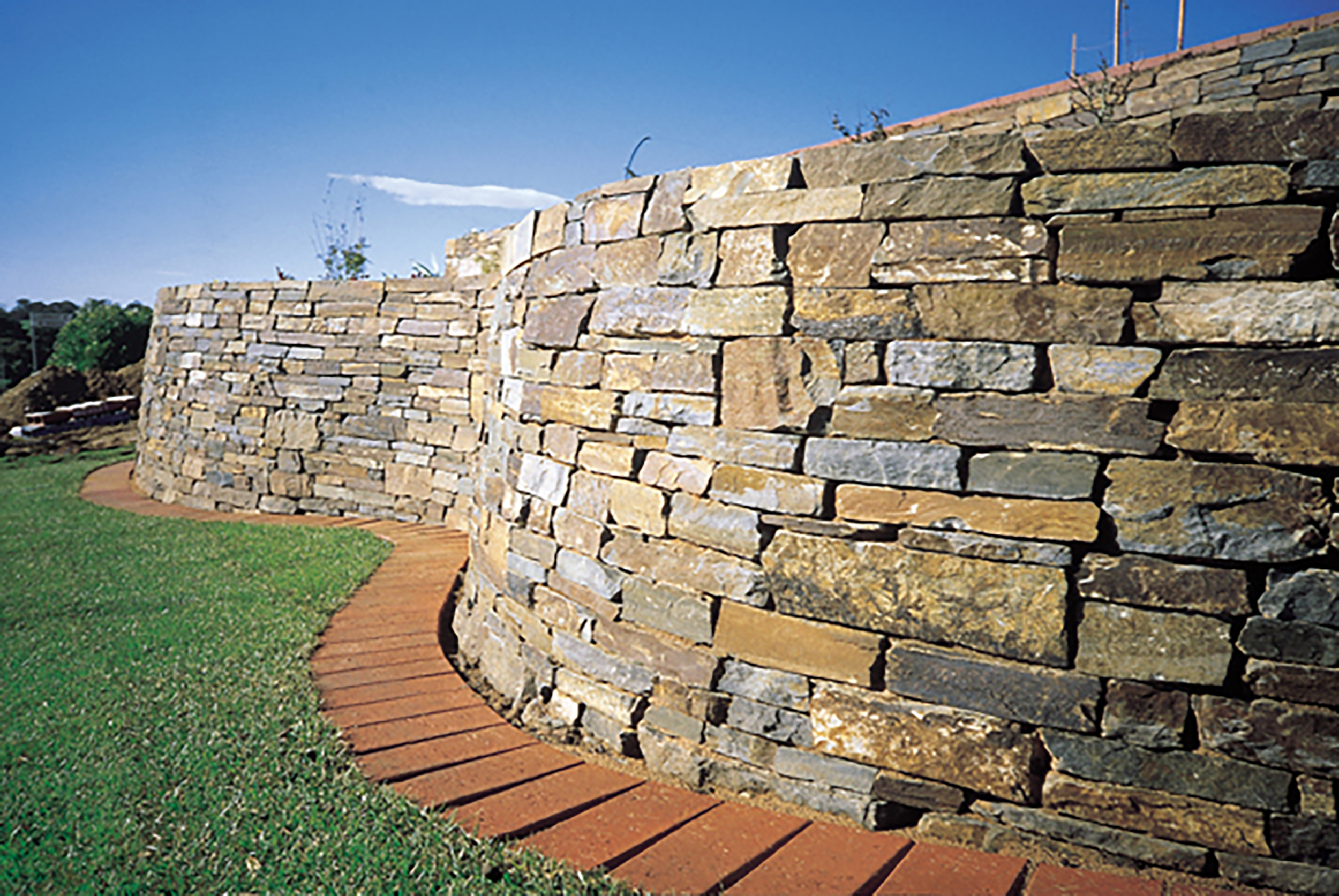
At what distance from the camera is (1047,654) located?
6.60 ft

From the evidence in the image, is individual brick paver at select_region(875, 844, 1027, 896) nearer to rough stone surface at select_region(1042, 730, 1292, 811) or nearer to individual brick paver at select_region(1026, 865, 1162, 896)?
individual brick paver at select_region(1026, 865, 1162, 896)

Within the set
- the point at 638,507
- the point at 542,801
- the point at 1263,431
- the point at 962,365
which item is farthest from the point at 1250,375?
the point at 542,801

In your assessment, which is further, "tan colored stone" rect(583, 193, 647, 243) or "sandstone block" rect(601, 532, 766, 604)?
"tan colored stone" rect(583, 193, 647, 243)

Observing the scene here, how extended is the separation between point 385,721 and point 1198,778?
2.48 meters

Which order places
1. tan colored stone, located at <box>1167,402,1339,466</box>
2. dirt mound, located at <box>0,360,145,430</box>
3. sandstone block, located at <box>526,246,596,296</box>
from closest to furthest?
tan colored stone, located at <box>1167,402,1339,466</box>, sandstone block, located at <box>526,246,596,296</box>, dirt mound, located at <box>0,360,145,430</box>

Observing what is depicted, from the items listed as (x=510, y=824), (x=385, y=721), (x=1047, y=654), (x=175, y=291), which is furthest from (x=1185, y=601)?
(x=175, y=291)

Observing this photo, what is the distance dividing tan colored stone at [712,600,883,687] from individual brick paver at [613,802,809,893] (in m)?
0.42

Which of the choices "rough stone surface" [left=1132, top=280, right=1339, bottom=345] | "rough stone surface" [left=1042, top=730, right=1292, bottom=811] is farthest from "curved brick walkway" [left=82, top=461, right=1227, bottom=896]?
"rough stone surface" [left=1132, top=280, right=1339, bottom=345]

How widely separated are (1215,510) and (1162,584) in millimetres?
212

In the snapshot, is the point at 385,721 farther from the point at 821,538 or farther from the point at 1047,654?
the point at 1047,654

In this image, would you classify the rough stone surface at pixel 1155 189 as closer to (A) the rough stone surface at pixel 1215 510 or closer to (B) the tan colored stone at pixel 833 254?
(B) the tan colored stone at pixel 833 254

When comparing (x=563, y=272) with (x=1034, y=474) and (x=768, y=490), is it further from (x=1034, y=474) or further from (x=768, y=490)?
(x=1034, y=474)

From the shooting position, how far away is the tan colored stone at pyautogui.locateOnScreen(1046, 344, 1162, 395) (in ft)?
6.32

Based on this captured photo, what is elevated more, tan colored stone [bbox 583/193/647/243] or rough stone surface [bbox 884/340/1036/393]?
tan colored stone [bbox 583/193/647/243]
